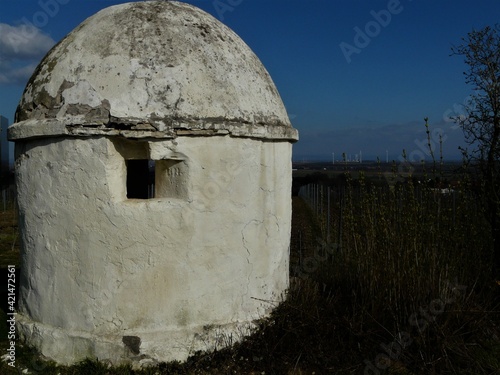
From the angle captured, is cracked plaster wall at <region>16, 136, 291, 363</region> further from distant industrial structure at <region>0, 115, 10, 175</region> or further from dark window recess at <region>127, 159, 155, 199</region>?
distant industrial structure at <region>0, 115, 10, 175</region>

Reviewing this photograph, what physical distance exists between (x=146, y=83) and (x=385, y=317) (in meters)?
3.00

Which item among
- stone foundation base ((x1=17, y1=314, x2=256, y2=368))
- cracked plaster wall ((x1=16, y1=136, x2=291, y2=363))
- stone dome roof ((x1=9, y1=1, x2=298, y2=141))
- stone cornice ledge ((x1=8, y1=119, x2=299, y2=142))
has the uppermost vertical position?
stone dome roof ((x1=9, y1=1, x2=298, y2=141))

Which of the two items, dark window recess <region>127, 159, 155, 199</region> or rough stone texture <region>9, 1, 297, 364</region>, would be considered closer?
rough stone texture <region>9, 1, 297, 364</region>

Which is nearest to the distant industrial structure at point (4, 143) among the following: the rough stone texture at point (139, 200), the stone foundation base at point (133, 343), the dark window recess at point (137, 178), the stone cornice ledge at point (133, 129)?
the dark window recess at point (137, 178)

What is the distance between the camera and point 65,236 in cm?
389

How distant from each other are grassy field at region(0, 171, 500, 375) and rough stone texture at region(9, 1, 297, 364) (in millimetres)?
224

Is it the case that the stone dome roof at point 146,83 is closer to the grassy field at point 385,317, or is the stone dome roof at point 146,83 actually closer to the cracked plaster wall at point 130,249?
the cracked plaster wall at point 130,249

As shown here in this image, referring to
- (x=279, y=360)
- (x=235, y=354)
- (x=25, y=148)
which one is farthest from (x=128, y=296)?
(x=25, y=148)

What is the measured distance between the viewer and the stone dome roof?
12.4 feet

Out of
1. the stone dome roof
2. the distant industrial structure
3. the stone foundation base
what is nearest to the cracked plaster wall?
the stone foundation base

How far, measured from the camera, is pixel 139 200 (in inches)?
154

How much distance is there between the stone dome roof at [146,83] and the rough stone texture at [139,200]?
1 cm

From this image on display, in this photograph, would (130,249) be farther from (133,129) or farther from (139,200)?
(133,129)

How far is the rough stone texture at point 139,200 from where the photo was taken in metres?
3.78
